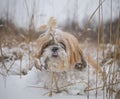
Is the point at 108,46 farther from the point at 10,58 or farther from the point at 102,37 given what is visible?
the point at 10,58

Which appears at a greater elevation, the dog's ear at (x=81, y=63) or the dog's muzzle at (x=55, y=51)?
the dog's muzzle at (x=55, y=51)

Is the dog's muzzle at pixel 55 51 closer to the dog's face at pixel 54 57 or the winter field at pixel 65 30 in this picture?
the dog's face at pixel 54 57

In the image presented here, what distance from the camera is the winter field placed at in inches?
48.3

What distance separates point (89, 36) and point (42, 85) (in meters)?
0.26

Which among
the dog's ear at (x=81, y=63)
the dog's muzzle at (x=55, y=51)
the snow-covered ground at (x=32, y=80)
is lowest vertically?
the snow-covered ground at (x=32, y=80)

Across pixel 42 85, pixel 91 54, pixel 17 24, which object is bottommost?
pixel 42 85

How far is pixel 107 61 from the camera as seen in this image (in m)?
1.25

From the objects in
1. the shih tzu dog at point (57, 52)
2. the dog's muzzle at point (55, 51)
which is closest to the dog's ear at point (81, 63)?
the shih tzu dog at point (57, 52)

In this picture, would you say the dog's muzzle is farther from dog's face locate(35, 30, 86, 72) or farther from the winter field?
the winter field

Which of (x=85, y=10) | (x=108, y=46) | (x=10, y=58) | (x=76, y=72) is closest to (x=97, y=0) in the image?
(x=85, y=10)

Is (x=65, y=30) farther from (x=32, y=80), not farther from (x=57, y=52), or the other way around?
(x=32, y=80)

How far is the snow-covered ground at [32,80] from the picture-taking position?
1.23 m

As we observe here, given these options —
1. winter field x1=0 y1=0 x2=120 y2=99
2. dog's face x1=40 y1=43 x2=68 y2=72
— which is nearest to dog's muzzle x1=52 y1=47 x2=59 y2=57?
dog's face x1=40 y1=43 x2=68 y2=72

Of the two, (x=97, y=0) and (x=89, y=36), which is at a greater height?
(x=97, y=0)
